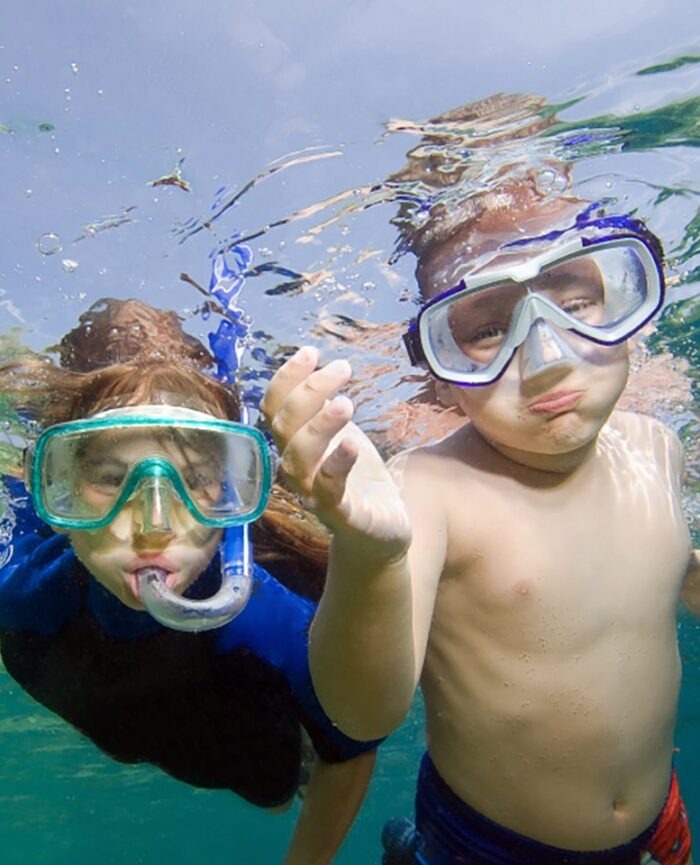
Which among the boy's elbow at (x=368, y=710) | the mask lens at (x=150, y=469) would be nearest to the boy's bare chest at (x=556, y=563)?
the boy's elbow at (x=368, y=710)

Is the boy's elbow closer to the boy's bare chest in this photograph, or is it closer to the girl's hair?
the boy's bare chest

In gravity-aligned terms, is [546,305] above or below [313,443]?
above

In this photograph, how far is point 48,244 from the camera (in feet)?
18.9

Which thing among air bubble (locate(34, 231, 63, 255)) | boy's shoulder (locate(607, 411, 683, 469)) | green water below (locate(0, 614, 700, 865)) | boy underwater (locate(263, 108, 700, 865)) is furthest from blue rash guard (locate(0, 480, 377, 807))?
green water below (locate(0, 614, 700, 865))

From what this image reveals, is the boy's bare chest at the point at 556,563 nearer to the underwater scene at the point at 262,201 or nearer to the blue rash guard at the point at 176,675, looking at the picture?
the underwater scene at the point at 262,201

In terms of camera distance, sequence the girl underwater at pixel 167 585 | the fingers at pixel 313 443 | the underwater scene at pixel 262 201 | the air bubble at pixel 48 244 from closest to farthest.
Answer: the fingers at pixel 313 443, the girl underwater at pixel 167 585, the underwater scene at pixel 262 201, the air bubble at pixel 48 244

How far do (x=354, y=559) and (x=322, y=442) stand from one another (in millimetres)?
597

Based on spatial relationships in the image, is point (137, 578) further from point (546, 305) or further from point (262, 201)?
point (262, 201)

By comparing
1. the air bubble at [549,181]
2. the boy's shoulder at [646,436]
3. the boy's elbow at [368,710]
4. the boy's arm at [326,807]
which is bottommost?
the boy's arm at [326,807]

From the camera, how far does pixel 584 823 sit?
13.8 feet

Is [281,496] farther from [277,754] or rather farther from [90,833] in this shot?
[90,833]

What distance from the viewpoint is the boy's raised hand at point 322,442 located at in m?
2.33

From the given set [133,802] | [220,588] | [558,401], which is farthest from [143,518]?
[133,802]

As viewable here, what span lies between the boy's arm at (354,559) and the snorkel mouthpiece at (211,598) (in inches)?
32.8
